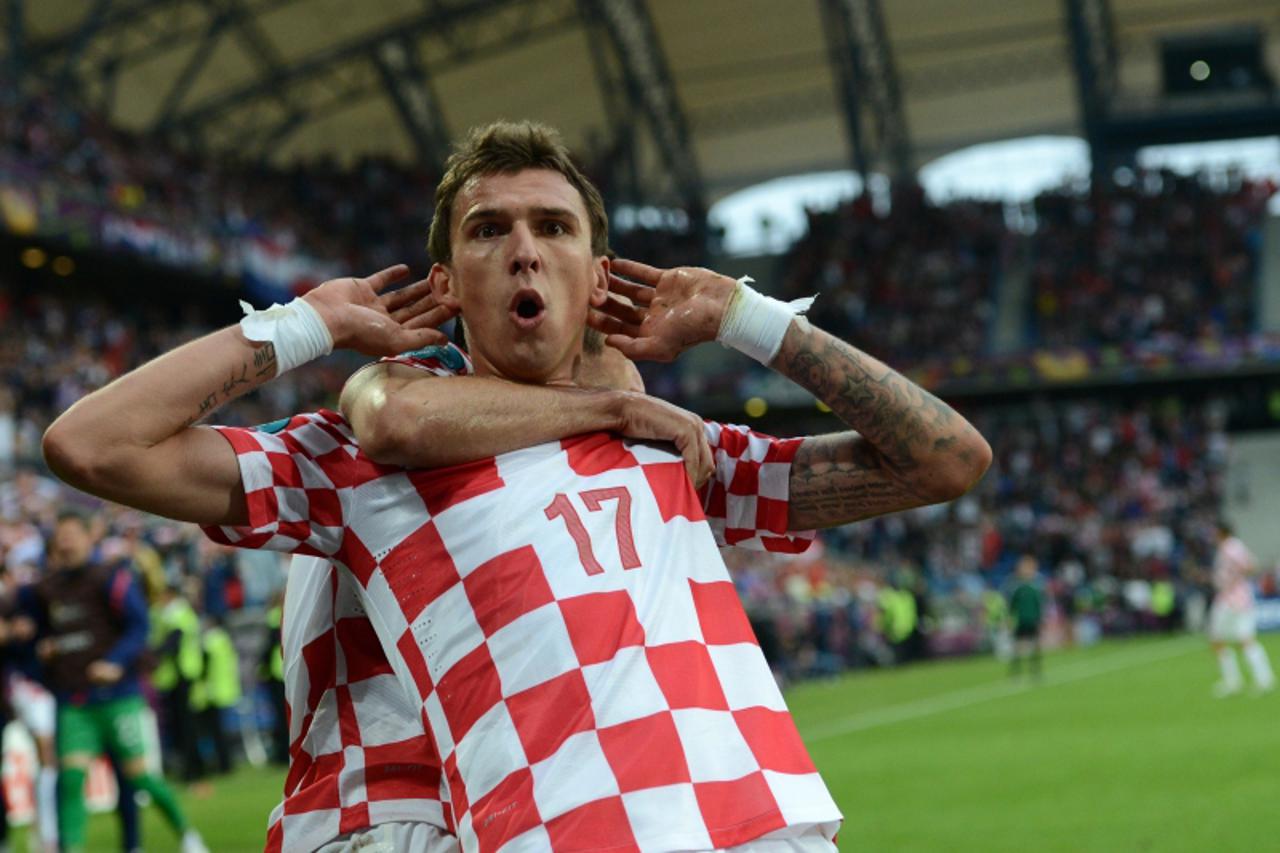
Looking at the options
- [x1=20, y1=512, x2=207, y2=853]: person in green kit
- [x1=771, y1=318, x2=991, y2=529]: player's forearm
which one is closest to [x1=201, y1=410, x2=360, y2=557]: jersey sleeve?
[x1=771, y1=318, x2=991, y2=529]: player's forearm

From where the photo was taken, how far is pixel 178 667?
1700 cm

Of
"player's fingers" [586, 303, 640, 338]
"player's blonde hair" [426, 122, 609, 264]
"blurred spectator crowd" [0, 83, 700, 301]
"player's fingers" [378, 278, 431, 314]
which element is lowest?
"player's fingers" [586, 303, 640, 338]

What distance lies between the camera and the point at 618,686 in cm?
250

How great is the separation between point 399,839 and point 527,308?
956mm

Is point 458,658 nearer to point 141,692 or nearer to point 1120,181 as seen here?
point 141,692

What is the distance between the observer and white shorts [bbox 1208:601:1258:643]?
19594 millimetres

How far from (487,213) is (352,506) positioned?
56 centimetres

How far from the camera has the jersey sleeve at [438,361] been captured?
2924 millimetres

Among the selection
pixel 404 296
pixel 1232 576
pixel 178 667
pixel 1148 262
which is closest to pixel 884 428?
pixel 404 296

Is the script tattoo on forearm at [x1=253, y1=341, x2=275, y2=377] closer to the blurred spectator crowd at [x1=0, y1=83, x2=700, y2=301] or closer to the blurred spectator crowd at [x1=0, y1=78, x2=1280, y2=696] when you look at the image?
the blurred spectator crowd at [x1=0, y1=83, x2=700, y2=301]

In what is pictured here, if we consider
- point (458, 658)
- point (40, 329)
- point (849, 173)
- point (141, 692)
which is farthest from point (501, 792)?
point (849, 173)

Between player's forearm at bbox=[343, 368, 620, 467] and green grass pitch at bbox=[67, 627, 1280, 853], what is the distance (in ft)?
22.5

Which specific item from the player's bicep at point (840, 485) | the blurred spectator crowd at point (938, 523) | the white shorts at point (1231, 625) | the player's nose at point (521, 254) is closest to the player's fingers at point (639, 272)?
the player's nose at point (521, 254)

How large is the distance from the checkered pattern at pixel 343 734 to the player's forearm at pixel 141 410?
0.43 meters
